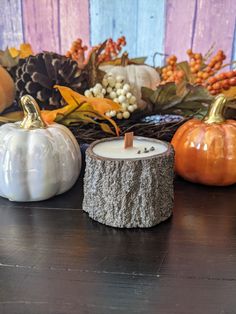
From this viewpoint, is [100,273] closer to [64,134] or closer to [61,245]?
[61,245]

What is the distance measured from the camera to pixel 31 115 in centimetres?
61

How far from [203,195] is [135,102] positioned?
25cm

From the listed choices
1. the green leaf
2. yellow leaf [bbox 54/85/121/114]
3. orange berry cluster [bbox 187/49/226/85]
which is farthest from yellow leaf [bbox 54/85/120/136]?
orange berry cluster [bbox 187/49/226/85]

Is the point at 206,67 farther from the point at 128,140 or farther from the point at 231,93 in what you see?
the point at 128,140

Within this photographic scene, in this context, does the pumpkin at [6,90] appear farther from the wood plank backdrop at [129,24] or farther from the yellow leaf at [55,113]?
the wood plank backdrop at [129,24]

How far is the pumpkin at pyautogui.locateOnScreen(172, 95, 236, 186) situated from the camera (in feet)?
2.10

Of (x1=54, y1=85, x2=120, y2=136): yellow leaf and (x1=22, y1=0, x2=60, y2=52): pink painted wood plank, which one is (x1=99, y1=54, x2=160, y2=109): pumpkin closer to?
(x1=54, y1=85, x2=120, y2=136): yellow leaf

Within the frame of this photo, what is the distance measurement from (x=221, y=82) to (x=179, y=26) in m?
0.52

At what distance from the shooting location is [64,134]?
2.04ft

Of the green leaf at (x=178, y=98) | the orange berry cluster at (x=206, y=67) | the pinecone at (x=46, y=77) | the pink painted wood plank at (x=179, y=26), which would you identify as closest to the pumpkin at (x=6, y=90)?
the pinecone at (x=46, y=77)

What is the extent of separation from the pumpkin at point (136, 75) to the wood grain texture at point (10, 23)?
519 mm

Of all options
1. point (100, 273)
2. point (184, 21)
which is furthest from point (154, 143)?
point (184, 21)

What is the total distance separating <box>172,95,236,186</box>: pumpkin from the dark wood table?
6 cm

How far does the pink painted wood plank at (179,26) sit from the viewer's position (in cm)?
115
